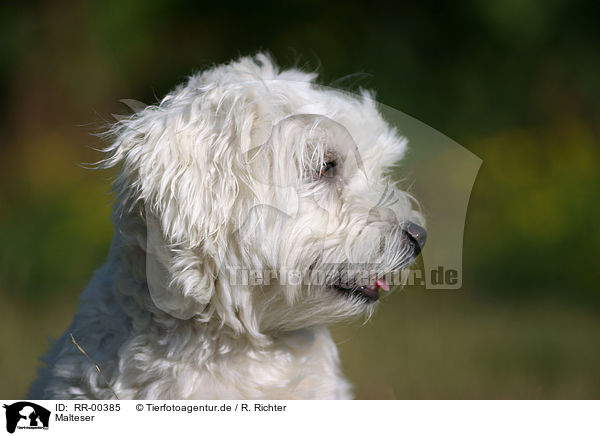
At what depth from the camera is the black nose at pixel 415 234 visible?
176 centimetres

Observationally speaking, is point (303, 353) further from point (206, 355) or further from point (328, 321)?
point (206, 355)

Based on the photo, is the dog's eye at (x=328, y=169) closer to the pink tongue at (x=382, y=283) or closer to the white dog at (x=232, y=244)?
the white dog at (x=232, y=244)

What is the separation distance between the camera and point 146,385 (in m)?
1.70
